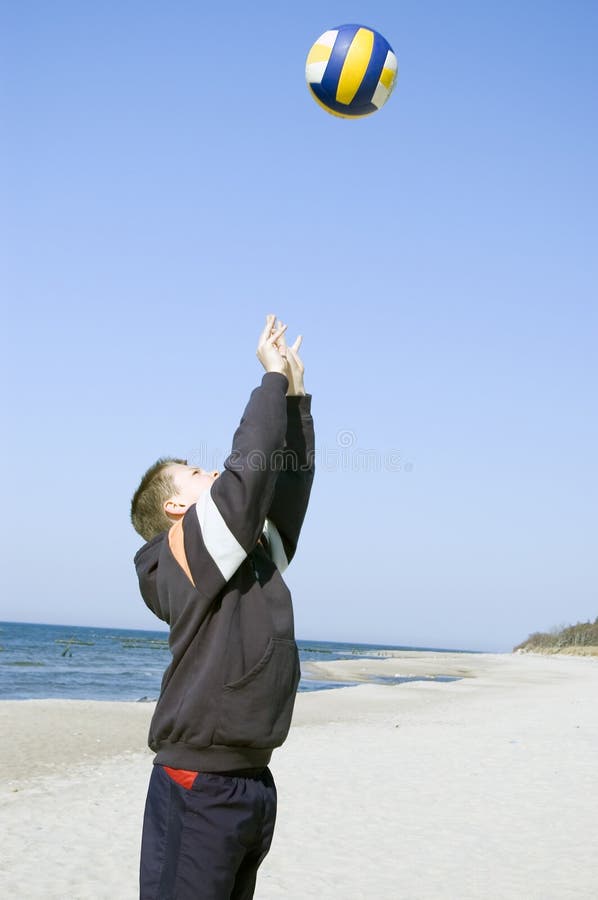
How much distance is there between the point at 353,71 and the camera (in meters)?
5.26

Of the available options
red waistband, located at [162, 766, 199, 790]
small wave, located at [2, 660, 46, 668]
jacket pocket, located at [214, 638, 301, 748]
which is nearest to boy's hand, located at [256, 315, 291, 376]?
jacket pocket, located at [214, 638, 301, 748]

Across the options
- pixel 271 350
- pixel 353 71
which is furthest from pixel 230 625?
pixel 353 71

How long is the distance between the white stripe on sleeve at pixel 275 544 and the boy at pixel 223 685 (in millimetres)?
267

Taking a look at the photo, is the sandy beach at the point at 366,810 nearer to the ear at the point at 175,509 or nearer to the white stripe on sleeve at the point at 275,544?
the white stripe on sleeve at the point at 275,544

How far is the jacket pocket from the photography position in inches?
92.1

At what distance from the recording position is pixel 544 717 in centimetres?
1509

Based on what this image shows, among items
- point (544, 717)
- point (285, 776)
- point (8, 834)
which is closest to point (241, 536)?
point (8, 834)

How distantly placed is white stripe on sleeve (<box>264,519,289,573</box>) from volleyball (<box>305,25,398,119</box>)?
11.5 ft

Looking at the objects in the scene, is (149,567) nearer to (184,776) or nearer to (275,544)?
(275,544)

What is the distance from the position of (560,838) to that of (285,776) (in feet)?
10.6

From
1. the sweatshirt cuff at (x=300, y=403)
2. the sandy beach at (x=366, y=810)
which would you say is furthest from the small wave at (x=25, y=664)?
the sweatshirt cuff at (x=300, y=403)

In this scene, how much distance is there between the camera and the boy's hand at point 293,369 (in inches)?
111

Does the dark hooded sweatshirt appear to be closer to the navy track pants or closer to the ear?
the navy track pants

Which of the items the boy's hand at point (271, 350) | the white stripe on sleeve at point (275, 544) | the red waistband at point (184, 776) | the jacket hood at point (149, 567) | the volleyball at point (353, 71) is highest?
the volleyball at point (353, 71)
